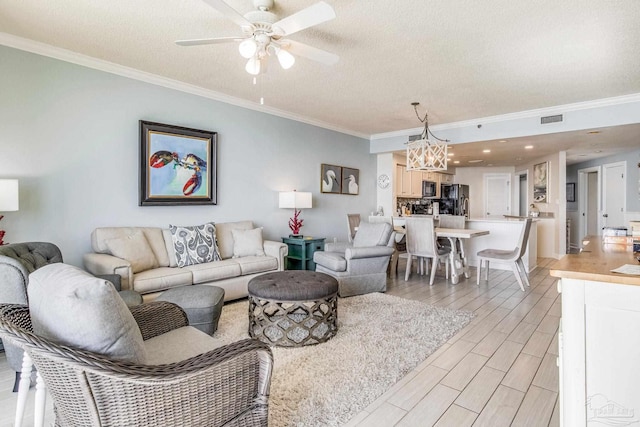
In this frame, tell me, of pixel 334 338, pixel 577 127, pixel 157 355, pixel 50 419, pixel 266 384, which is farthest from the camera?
pixel 577 127

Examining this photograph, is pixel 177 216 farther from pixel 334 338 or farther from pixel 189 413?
pixel 189 413

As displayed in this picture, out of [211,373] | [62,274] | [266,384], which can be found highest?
[62,274]

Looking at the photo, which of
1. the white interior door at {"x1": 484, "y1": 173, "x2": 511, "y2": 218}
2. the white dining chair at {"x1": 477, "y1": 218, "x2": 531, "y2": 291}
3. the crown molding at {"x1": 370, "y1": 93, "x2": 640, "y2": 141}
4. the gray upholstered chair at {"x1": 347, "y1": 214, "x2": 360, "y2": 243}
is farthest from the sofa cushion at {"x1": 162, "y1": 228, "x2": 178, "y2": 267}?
the white interior door at {"x1": 484, "y1": 173, "x2": 511, "y2": 218}

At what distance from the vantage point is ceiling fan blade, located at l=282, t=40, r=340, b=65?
2486 millimetres

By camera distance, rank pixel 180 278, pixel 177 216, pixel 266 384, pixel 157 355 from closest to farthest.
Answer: pixel 266 384
pixel 157 355
pixel 180 278
pixel 177 216

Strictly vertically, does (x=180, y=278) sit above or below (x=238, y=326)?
above

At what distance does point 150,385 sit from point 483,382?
203cm

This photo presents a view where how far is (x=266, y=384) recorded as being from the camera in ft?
4.65

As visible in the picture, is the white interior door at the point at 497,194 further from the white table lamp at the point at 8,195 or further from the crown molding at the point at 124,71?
the white table lamp at the point at 8,195

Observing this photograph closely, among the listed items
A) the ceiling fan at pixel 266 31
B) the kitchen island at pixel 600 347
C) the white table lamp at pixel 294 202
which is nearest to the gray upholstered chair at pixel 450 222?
the white table lamp at pixel 294 202

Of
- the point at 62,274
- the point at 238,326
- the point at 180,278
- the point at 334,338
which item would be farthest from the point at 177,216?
the point at 62,274

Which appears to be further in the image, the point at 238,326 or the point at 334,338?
the point at 238,326

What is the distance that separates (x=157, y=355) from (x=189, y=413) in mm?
439

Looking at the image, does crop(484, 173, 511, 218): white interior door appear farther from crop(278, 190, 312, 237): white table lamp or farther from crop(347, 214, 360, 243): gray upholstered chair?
crop(278, 190, 312, 237): white table lamp
